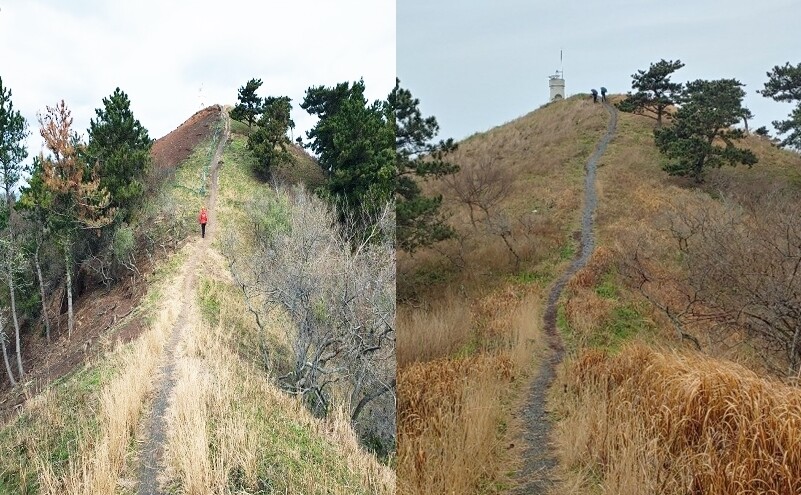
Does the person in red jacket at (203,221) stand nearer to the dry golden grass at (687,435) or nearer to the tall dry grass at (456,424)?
the tall dry grass at (456,424)

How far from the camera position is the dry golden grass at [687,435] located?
274 centimetres

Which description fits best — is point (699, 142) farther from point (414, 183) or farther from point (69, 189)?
point (69, 189)

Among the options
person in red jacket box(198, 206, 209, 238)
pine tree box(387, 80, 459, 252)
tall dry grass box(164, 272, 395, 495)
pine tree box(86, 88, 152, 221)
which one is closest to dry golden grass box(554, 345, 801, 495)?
tall dry grass box(164, 272, 395, 495)

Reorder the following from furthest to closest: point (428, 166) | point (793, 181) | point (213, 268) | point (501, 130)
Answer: point (501, 130) → point (793, 181) → point (213, 268) → point (428, 166)

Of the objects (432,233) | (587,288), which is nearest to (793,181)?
(587,288)

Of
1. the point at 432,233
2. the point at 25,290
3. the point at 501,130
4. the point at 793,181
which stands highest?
the point at 501,130

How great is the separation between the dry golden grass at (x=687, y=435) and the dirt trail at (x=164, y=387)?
3.37m

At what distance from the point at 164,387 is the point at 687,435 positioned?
6.54 metres

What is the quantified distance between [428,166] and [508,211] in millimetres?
9764

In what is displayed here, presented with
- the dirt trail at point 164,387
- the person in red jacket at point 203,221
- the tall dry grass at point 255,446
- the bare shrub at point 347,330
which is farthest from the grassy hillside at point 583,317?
the person in red jacket at point 203,221

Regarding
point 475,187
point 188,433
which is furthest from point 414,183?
point 188,433

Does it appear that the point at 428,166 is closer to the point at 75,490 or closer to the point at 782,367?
the point at 782,367

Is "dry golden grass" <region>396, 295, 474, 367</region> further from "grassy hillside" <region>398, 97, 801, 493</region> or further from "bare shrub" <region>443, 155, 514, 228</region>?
"bare shrub" <region>443, 155, 514, 228</region>

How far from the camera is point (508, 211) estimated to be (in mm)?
21125
